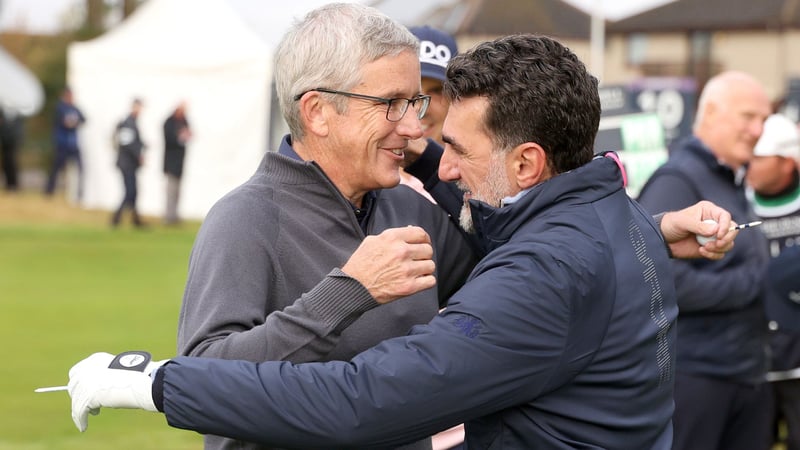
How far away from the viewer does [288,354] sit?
8.49 feet

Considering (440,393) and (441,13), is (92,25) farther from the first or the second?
(440,393)

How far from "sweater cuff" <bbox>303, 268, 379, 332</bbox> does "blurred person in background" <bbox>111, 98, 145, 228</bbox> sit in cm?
1959

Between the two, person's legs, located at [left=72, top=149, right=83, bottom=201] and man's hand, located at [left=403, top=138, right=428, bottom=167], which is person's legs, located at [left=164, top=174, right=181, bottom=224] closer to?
person's legs, located at [left=72, top=149, right=83, bottom=201]

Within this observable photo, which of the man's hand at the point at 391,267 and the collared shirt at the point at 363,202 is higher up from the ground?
the collared shirt at the point at 363,202

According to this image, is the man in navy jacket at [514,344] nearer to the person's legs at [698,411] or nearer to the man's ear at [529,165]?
the man's ear at [529,165]

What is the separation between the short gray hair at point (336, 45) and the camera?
9.61 ft

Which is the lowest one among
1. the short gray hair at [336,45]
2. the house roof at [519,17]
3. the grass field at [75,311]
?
the grass field at [75,311]

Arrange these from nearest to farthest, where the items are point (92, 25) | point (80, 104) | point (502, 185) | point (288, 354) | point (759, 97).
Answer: point (288, 354)
point (502, 185)
point (759, 97)
point (80, 104)
point (92, 25)

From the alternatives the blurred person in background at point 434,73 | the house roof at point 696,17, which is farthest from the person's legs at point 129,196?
the house roof at point 696,17

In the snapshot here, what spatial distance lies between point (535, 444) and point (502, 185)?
2.02 ft

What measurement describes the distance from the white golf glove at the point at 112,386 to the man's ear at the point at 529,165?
36.4 inches

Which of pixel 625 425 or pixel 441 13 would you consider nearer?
pixel 625 425

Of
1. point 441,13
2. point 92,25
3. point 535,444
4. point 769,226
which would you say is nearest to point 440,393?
point 535,444

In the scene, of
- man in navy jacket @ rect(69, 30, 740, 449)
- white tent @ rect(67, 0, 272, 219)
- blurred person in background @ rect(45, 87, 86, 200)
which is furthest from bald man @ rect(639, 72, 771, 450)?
blurred person in background @ rect(45, 87, 86, 200)
